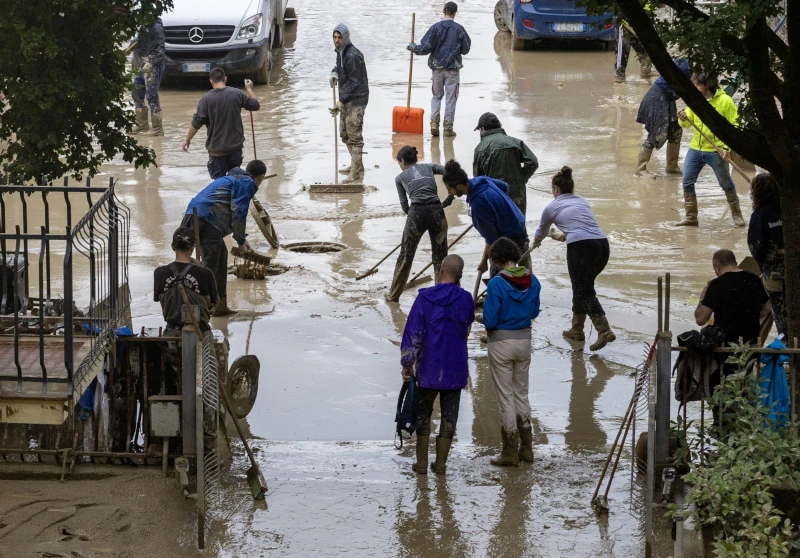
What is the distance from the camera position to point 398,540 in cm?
641

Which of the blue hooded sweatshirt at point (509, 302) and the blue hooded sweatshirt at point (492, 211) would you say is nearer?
the blue hooded sweatshirt at point (509, 302)

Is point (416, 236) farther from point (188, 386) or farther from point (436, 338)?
point (188, 386)

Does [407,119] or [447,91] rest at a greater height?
[447,91]

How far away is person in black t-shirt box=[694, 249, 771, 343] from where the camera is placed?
24.5 ft

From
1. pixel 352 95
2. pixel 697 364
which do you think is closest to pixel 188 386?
pixel 697 364

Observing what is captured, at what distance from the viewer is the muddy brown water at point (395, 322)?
6633mm

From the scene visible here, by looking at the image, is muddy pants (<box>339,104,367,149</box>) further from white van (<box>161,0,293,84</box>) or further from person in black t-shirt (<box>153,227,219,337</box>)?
person in black t-shirt (<box>153,227,219,337</box>)

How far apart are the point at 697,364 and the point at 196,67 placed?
1389 centimetres

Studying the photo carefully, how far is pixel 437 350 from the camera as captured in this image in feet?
24.0

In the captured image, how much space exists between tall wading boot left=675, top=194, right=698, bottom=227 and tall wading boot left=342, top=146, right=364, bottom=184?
419 cm

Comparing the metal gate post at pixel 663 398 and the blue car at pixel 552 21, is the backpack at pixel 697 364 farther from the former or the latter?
the blue car at pixel 552 21

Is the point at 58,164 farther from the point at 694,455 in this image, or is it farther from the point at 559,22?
the point at 559,22

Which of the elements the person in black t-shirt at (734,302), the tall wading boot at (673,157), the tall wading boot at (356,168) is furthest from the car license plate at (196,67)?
the person in black t-shirt at (734,302)

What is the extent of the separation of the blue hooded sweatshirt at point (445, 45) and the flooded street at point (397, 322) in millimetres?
1105
